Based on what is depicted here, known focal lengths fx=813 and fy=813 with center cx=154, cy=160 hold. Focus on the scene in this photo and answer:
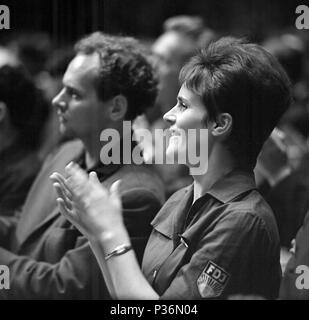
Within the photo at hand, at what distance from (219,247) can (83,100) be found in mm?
820

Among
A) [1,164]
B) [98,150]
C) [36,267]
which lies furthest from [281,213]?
[1,164]

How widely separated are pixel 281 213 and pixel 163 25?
0.87 meters

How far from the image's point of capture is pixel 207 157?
276cm

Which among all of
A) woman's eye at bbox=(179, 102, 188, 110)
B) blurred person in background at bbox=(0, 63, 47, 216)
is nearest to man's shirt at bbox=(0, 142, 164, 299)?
blurred person in background at bbox=(0, 63, 47, 216)

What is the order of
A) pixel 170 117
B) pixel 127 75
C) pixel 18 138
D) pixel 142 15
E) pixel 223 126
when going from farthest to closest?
pixel 18 138
pixel 142 15
pixel 127 75
pixel 170 117
pixel 223 126

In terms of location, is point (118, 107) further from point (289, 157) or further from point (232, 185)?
point (289, 157)

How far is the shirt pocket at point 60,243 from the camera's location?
3002 millimetres

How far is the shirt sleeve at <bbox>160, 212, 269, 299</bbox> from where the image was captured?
2586 millimetres

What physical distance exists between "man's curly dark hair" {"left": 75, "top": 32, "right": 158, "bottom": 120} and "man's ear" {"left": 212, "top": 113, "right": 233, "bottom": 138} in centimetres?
38

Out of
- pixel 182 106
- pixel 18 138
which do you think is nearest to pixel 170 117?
pixel 182 106

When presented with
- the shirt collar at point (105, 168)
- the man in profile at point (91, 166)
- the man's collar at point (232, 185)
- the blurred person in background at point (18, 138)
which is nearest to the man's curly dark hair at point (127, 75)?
the man in profile at point (91, 166)

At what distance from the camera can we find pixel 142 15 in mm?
3119

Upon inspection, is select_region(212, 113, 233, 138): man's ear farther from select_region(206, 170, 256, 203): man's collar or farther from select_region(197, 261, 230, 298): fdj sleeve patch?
select_region(197, 261, 230, 298): fdj sleeve patch

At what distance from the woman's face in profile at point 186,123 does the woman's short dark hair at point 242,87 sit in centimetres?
3
